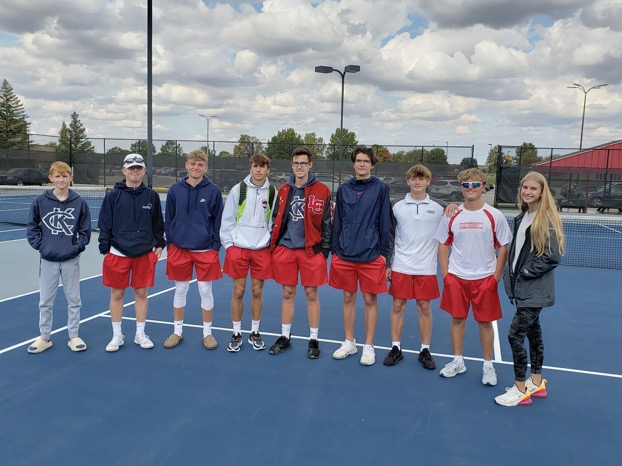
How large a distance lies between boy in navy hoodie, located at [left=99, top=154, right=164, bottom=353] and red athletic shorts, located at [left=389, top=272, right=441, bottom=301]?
7.12 ft

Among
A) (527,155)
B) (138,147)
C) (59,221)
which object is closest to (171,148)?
(138,147)

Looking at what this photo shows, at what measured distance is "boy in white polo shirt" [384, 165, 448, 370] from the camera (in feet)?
13.6

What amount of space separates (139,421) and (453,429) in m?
2.04

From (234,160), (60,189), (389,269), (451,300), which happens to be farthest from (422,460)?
(234,160)

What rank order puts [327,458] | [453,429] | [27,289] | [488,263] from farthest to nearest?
[27,289] < [488,263] < [453,429] < [327,458]

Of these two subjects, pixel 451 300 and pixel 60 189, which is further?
pixel 60 189

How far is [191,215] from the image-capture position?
4477 millimetres

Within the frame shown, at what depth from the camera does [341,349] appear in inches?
174

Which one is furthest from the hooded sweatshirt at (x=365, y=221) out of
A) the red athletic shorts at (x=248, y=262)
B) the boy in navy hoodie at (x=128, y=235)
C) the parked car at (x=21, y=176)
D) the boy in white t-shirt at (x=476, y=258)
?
the parked car at (x=21, y=176)

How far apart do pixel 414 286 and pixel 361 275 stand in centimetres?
46

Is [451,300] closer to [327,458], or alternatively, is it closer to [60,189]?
[327,458]

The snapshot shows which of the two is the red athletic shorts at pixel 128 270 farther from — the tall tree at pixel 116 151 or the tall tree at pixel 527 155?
the tall tree at pixel 116 151

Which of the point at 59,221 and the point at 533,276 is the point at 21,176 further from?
the point at 533,276

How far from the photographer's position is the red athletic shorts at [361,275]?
4.26m
